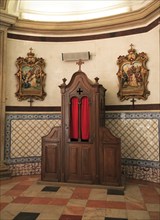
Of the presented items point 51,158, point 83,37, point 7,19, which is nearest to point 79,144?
point 51,158

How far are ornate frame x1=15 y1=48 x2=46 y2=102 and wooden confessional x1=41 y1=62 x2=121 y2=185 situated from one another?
3.94ft

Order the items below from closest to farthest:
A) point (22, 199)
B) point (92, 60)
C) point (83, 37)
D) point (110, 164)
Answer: point (22, 199), point (110, 164), point (92, 60), point (83, 37)

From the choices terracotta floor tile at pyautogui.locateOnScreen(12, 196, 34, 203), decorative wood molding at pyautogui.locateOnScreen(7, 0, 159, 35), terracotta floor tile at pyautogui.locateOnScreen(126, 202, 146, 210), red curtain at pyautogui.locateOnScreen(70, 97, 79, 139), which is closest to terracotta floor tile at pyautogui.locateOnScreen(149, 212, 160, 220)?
terracotta floor tile at pyautogui.locateOnScreen(126, 202, 146, 210)

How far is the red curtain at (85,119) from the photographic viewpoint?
4.90 meters

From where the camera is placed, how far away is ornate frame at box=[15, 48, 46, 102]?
19.3 feet

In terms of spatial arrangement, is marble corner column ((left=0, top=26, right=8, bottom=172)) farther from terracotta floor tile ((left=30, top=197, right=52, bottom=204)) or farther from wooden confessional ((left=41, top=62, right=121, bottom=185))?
terracotta floor tile ((left=30, top=197, right=52, bottom=204))

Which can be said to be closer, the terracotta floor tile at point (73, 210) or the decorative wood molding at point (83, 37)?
the terracotta floor tile at point (73, 210)

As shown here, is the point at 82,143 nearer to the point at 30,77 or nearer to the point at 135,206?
the point at 135,206

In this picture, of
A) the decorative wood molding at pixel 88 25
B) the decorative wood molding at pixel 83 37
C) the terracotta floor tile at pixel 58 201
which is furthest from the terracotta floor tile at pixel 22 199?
the decorative wood molding at pixel 88 25

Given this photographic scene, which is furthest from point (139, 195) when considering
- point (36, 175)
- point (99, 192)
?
point (36, 175)

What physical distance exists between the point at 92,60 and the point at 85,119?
1.88m

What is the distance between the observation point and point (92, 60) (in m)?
6.00

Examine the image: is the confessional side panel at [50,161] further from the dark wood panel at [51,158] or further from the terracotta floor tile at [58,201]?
the terracotta floor tile at [58,201]

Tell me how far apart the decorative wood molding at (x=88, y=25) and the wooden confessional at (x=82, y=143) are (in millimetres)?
1803
